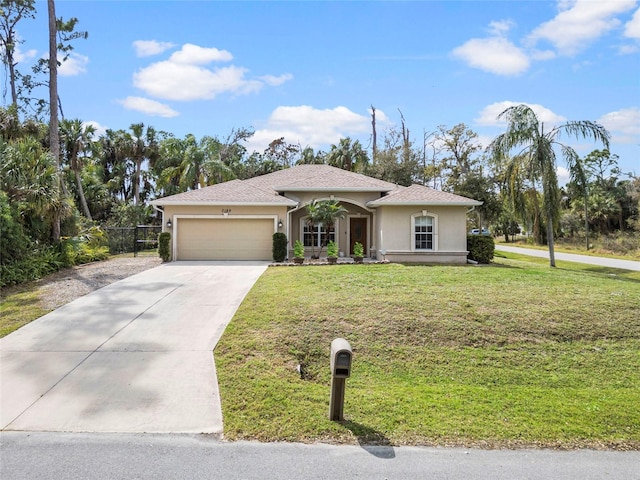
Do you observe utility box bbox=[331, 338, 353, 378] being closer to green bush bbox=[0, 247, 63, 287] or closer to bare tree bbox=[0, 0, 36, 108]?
green bush bbox=[0, 247, 63, 287]

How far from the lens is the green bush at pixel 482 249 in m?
17.6

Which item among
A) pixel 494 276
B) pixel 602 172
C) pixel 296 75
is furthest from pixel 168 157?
pixel 602 172

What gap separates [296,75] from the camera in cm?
1975

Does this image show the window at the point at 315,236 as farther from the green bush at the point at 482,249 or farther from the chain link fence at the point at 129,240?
the chain link fence at the point at 129,240

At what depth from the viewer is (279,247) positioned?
16453 millimetres

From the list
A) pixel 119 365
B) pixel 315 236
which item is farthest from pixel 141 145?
pixel 119 365

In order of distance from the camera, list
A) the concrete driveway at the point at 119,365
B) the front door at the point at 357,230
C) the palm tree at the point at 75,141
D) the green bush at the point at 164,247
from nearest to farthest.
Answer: the concrete driveway at the point at 119,365 < the green bush at the point at 164,247 < the front door at the point at 357,230 < the palm tree at the point at 75,141

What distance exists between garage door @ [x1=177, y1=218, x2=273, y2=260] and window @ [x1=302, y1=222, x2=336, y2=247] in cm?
224

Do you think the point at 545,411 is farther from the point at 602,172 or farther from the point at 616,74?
the point at 602,172

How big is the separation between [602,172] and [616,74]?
39053mm

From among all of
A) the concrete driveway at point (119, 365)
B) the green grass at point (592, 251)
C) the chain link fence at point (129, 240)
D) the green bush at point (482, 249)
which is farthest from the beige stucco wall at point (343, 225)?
the green grass at point (592, 251)

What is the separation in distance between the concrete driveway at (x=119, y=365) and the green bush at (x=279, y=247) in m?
6.15

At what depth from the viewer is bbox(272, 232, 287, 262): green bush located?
54.0ft

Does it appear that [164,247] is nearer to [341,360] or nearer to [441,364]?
[441,364]
